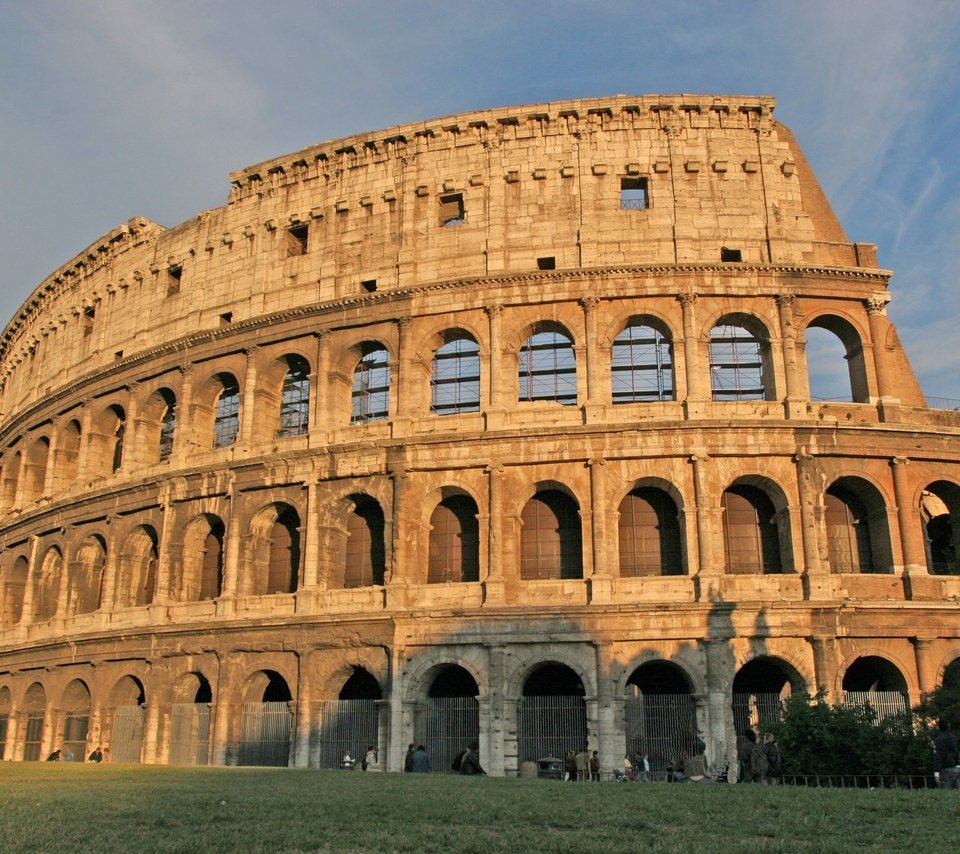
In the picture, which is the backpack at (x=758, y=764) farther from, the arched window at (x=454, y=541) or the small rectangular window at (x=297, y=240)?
the small rectangular window at (x=297, y=240)

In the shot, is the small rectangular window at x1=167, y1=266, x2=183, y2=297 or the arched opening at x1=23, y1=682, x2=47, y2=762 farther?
the small rectangular window at x1=167, y1=266, x2=183, y2=297

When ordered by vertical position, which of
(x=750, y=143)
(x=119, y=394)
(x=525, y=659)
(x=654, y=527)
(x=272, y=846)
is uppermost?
(x=750, y=143)

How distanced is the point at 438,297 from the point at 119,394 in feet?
39.8

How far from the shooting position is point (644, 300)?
25344 millimetres

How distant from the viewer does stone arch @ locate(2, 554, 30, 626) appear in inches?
1332

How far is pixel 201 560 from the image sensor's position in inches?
1104

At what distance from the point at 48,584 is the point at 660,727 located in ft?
70.0

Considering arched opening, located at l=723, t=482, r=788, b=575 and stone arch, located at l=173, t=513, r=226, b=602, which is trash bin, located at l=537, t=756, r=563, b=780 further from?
stone arch, located at l=173, t=513, r=226, b=602

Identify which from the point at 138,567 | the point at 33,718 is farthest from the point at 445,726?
the point at 33,718

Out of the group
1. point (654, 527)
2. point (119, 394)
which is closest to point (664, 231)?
point (654, 527)

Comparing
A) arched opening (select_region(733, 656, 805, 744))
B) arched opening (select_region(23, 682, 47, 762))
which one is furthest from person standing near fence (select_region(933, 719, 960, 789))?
arched opening (select_region(23, 682, 47, 762))

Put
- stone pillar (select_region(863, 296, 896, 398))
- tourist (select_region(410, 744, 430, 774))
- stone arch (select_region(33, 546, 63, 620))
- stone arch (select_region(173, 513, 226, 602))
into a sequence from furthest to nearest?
stone arch (select_region(33, 546, 63, 620)), stone arch (select_region(173, 513, 226, 602)), stone pillar (select_region(863, 296, 896, 398)), tourist (select_region(410, 744, 430, 774))

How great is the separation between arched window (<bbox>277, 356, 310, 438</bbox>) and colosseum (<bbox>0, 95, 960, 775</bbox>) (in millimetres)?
163

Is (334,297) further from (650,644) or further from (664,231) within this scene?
(650,644)
